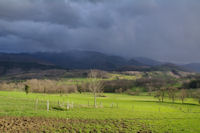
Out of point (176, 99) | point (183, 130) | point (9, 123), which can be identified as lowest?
point (176, 99)

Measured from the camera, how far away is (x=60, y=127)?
24.6 meters

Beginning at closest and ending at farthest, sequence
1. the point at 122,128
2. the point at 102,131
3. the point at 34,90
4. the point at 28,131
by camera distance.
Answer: the point at 28,131
the point at 102,131
the point at 122,128
the point at 34,90

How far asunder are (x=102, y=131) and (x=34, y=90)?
137 meters

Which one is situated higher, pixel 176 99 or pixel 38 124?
pixel 38 124

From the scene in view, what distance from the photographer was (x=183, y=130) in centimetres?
2647

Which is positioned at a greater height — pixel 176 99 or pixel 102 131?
pixel 102 131

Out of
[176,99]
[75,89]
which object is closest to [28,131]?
[176,99]

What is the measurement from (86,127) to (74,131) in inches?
114

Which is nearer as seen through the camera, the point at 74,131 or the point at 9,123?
the point at 74,131

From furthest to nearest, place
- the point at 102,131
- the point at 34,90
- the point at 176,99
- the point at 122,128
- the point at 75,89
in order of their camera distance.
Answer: the point at 75,89
the point at 34,90
the point at 176,99
the point at 122,128
the point at 102,131

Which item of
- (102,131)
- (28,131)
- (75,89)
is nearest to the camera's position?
(28,131)

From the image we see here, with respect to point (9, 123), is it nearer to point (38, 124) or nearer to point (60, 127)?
point (38, 124)

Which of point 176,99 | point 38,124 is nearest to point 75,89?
point 176,99

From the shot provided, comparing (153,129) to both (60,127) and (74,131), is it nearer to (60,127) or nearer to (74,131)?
(74,131)
